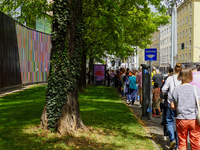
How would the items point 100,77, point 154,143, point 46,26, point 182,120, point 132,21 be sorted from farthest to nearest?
1. point 46,26
2. point 100,77
3. point 132,21
4. point 154,143
5. point 182,120

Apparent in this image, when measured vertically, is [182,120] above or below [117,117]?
above

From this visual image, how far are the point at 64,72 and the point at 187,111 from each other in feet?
11.2

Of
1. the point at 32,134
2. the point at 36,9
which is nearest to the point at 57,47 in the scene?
the point at 32,134

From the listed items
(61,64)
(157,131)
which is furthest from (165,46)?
(61,64)

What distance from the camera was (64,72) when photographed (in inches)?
291

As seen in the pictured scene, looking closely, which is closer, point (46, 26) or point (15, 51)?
point (15, 51)

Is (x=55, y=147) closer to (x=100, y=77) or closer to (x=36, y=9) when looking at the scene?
(x=36, y=9)

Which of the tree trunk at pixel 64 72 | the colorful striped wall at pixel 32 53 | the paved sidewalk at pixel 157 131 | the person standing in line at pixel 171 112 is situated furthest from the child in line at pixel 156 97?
the colorful striped wall at pixel 32 53

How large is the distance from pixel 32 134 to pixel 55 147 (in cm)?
130

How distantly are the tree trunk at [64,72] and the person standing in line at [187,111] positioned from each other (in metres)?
3.11

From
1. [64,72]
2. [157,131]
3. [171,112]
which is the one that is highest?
[64,72]

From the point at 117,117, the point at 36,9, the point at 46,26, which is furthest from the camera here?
the point at 46,26

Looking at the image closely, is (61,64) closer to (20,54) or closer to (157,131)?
(157,131)

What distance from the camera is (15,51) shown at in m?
28.0
